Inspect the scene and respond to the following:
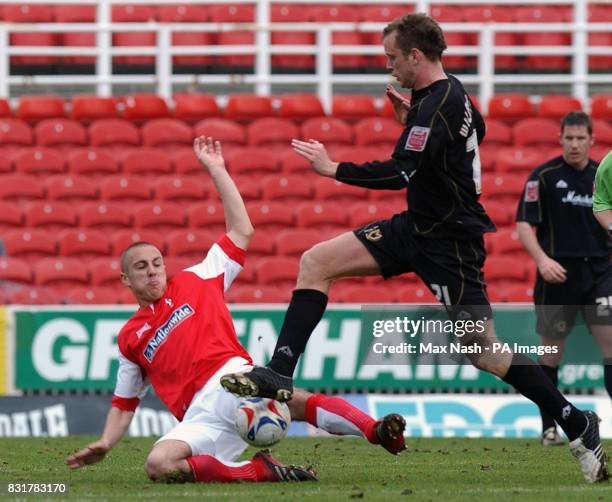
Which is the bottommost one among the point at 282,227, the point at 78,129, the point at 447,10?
the point at 282,227

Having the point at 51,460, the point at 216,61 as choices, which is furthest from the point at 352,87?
the point at 51,460

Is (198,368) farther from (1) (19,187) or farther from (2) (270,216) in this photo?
(1) (19,187)

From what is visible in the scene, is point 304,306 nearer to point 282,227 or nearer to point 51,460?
point 51,460

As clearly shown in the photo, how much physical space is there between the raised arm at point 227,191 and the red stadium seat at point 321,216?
28.5 ft

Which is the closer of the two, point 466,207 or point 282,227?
point 466,207

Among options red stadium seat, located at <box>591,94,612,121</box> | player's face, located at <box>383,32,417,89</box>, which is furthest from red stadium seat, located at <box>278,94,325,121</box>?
player's face, located at <box>383,32,417,89</box>

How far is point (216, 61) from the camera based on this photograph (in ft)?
64.2

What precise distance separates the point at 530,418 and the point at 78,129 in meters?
7.87

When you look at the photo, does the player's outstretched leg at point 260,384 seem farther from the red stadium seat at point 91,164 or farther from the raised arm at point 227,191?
the red stadium seat at point 91,164

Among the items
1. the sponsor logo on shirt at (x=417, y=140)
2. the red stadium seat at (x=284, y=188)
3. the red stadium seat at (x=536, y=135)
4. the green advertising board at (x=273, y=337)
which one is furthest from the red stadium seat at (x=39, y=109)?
the sponsor logo on shirt at (x=417, y=140)

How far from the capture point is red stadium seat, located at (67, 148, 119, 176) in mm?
17203

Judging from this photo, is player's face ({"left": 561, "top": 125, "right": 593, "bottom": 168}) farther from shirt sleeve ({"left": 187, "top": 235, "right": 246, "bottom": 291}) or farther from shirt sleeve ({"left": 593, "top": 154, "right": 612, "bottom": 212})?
shirt sleeve ({"left": 187, "top": 235, "right": 246, "bottom": 291})

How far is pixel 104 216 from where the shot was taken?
1625 cm

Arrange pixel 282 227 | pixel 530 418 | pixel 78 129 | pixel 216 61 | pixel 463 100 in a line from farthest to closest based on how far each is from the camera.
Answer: pixel 216 61 → pixel 78 129 → pixel 282 227 → pixel 530 418 → pixel 463 100
